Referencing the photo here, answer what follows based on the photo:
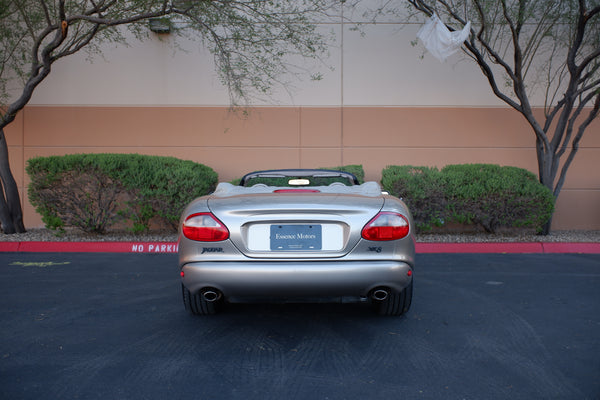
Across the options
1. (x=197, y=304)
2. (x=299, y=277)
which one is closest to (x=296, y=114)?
(x=197, y=304)

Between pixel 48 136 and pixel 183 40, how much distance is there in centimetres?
354

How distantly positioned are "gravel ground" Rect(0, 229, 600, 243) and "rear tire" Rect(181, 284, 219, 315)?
432cm

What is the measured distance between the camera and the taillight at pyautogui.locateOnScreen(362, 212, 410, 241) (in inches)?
125

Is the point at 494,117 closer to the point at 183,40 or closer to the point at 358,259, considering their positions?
the point at 183,40

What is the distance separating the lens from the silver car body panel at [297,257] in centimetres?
309

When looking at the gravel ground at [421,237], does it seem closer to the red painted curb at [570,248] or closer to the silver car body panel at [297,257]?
the red painted curb at [570,248]

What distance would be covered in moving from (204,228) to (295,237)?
2.08 feet

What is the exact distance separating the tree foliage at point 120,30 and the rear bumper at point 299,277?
549 cm

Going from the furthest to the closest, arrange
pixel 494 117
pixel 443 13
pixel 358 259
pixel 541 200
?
1. pixel 494 117
2. pixel 443 13
3. pixel 541 200
4. pixel 358 259

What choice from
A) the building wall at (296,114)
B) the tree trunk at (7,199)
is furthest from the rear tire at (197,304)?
the tree trunk at (7,199)

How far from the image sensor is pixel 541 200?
8016mm

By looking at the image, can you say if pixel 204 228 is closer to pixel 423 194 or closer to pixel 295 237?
pixel 295 237

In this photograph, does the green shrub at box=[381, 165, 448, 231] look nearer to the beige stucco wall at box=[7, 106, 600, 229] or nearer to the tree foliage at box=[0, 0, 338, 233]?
the beige stucco wall at box=[7, 106, 600, 229]

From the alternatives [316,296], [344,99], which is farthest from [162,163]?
[316,296]
